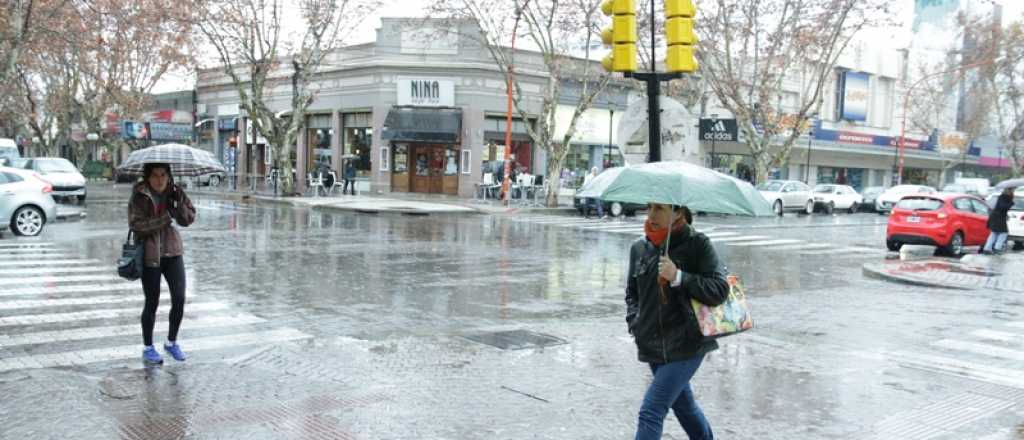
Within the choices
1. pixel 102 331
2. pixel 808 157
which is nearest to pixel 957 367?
pixel 102 331

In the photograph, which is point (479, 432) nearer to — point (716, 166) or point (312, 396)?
point (312, 396)

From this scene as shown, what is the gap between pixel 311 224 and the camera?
2217 cm

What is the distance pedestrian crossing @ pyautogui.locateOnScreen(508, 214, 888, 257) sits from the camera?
65.9 feet

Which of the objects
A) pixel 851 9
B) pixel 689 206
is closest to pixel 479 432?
pixel 689 206

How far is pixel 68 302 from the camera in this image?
32.1 ft

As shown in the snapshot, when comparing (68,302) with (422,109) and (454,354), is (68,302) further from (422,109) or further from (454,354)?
(422,109)

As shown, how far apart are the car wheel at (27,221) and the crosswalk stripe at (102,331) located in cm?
1044

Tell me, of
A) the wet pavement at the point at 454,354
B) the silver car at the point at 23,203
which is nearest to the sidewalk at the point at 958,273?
the wet pavement at the point at 454,354

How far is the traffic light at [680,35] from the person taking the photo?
30.7 ft

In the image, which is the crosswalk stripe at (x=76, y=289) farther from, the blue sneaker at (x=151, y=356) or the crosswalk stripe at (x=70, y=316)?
the blue sneaker at (x=151, y=356)

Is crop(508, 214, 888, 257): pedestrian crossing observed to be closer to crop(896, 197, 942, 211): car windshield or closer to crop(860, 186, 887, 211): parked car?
crop(896, 197, 942, 211): car windshield

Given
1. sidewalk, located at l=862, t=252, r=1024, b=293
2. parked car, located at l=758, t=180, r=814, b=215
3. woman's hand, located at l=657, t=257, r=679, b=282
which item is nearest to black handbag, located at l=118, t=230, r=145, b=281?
woman's hand, located at l=657, t=257, r=679, b=282

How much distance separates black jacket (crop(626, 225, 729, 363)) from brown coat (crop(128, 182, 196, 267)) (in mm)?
4190

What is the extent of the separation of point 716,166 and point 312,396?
45850 mm
